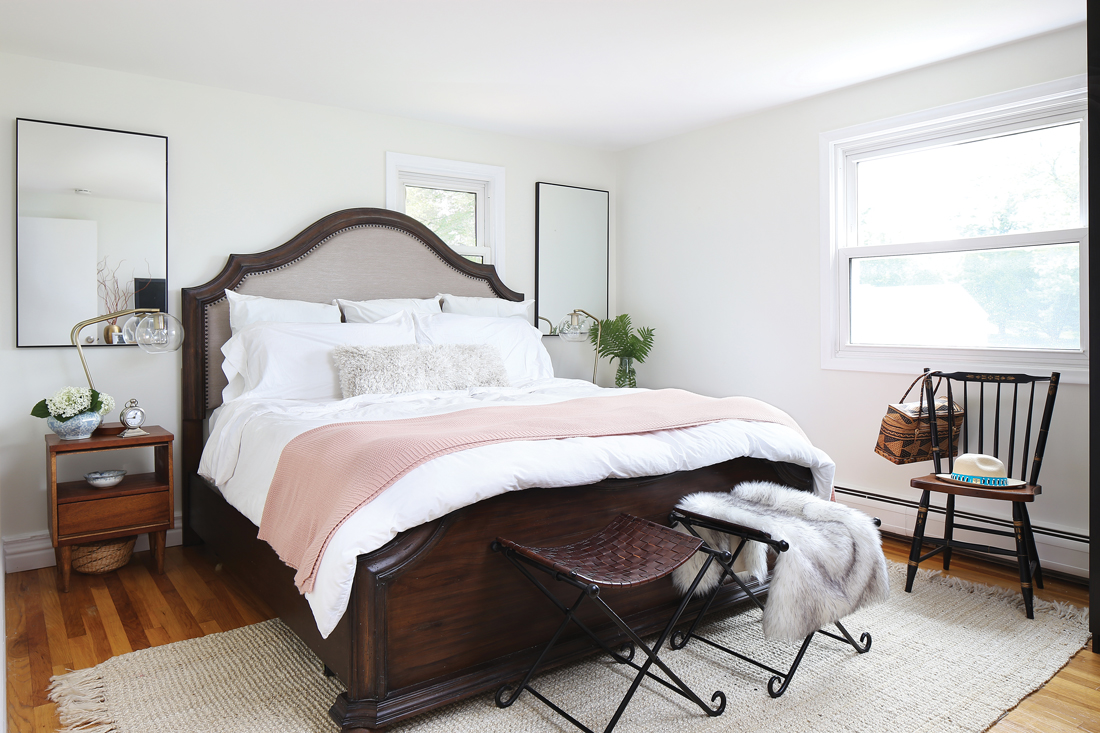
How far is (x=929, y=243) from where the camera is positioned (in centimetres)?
362

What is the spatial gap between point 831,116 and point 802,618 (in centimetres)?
298

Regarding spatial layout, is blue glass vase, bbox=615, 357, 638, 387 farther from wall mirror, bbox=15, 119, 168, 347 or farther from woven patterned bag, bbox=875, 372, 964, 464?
wall mirror, bbox=15, 119, 168, 347

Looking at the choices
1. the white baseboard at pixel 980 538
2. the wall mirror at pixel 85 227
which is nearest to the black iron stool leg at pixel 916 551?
the white baseboard at pixel 980 538

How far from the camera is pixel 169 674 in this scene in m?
2.22

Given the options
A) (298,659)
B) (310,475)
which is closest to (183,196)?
(310,475)

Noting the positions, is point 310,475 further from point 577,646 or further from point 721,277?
point 721,277

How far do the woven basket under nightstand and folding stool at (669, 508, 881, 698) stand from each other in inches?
98.0

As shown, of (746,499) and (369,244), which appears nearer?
(746,499)

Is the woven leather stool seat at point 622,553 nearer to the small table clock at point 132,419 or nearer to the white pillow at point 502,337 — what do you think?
the white pillow at point 502,337

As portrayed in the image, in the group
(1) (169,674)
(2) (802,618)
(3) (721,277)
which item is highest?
(3) (721,277)

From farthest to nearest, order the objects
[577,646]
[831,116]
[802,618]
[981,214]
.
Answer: [831,116]
[981,214]
[577,646]
[802,618]

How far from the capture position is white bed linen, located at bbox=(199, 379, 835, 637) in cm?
183

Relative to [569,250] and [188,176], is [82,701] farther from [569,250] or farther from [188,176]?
[569,250]

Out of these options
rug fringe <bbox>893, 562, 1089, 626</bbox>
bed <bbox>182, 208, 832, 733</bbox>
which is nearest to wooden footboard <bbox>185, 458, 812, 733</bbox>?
bed <bbox>182, 208, 832, 733</bbox>
